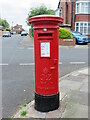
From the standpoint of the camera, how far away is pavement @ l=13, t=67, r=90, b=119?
349cm

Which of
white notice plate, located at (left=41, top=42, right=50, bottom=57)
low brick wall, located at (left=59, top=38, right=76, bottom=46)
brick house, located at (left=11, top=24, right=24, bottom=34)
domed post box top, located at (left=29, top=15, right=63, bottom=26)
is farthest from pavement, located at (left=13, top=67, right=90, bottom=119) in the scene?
brick house, located at (left=11, top=24, right=24, bottom=34)

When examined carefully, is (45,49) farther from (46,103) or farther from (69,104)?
(69,104)

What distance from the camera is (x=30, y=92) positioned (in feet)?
16.2

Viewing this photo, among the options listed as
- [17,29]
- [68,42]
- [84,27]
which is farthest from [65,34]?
[17,29]

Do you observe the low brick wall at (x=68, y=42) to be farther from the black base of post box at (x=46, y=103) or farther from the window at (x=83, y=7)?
the black base of post box at (x=46, y=103)

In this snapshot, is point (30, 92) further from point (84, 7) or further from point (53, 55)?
point (84, 7)

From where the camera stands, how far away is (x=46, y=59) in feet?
11.6

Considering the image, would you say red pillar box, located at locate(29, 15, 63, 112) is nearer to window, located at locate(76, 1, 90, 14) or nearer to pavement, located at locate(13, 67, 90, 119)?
pavement, located at locate(13, 67, 90, 119)

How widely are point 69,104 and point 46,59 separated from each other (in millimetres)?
1239

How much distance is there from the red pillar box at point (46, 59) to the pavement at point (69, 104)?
0.17m

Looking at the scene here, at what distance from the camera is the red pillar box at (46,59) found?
3441mm

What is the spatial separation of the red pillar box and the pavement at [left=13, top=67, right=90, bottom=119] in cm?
17

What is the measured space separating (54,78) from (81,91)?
1.51 m

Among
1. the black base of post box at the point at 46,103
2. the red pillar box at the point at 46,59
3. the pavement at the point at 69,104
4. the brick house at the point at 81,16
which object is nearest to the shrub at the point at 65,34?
the brick house at the point at 81,16
